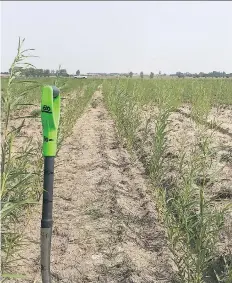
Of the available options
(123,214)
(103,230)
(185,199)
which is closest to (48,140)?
(185,199)

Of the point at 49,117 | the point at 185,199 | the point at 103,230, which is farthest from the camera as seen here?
the point at 103,230

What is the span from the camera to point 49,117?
6.18 feet

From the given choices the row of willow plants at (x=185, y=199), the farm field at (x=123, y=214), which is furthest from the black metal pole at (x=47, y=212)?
the row of willow plants at (x=185, y=199)

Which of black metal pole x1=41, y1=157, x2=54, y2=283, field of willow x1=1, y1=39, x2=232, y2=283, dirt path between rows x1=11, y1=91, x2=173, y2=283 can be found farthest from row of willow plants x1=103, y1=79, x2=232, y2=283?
black metal pole x1=41, y1=157, x2=54, y2=283

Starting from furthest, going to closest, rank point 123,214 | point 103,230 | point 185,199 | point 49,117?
point 123,214 < point 103,230 < point 185,199 < point 49,117

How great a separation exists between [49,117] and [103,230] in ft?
5.50

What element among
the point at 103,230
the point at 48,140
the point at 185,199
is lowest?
the point at 103,230

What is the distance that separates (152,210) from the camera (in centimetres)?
369

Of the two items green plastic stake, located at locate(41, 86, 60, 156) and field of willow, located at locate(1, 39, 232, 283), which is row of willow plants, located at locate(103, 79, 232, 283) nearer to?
field of willow, located at locate(1, 39, 232, 283)

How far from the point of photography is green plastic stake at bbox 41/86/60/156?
186 cm

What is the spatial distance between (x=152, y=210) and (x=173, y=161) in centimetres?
125

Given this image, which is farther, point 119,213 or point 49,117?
point 119,213

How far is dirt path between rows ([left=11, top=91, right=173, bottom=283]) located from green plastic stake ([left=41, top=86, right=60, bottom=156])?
2.27ft

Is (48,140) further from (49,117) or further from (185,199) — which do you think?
(185,199)
